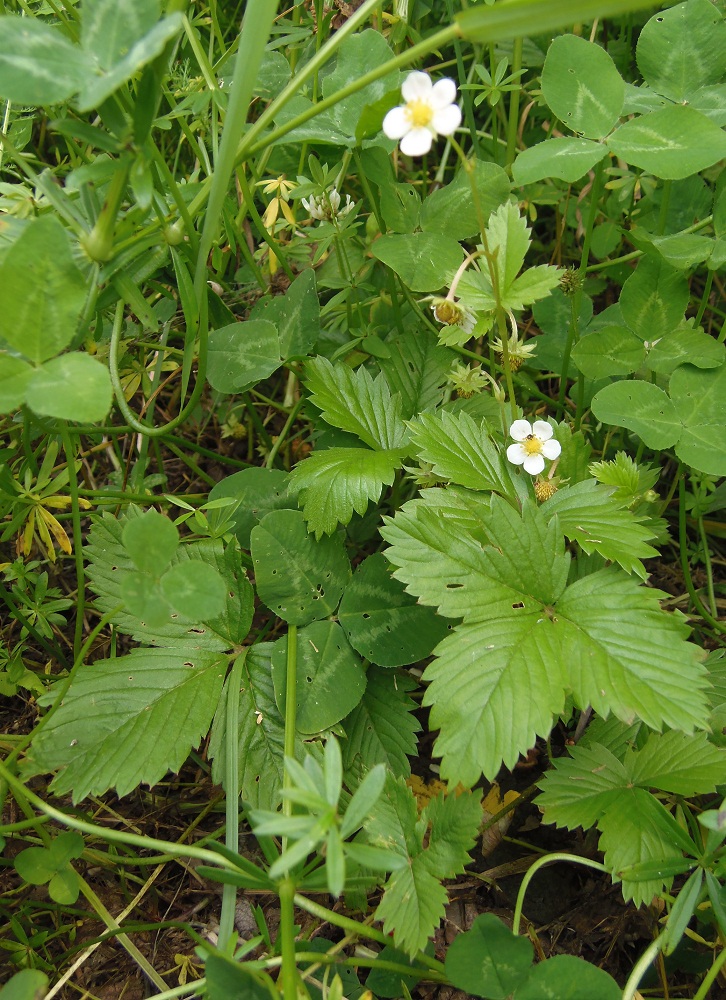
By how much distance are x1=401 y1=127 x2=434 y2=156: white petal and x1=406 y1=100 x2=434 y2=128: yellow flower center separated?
0.5 inches

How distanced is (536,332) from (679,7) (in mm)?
956

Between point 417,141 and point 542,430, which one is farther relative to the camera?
point 542,430

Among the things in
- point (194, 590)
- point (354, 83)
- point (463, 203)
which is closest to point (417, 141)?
point (354, 83)

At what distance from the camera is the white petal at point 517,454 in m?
1.67

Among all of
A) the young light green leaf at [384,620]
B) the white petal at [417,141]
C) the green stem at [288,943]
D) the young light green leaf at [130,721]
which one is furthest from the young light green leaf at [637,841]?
the white petal at [417,141]

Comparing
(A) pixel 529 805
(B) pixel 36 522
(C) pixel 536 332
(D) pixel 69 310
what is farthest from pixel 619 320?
(B) pixel 36 522

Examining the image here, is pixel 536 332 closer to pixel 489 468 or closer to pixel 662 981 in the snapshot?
pixel 489 468

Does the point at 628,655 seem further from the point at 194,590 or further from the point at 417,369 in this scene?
the point at 417,369

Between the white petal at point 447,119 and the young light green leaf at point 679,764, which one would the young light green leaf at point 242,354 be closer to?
the white petal at point 447,119

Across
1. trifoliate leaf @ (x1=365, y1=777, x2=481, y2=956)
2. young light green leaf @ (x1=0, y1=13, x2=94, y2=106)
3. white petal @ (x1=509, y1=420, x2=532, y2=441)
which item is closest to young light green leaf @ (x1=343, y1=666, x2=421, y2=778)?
trifoliate leaf @ (x1=365, y1=777, x2=481, y2=956)

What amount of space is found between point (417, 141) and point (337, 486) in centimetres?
76

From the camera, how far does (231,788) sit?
1.52 m

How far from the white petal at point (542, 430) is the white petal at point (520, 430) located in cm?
2

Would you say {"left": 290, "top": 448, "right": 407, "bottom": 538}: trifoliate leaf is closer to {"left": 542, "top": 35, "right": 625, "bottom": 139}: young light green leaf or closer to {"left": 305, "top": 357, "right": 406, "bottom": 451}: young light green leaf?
{"left": 305, "top": 357, "right": 406, "bottom": 451}: young light green leaf
